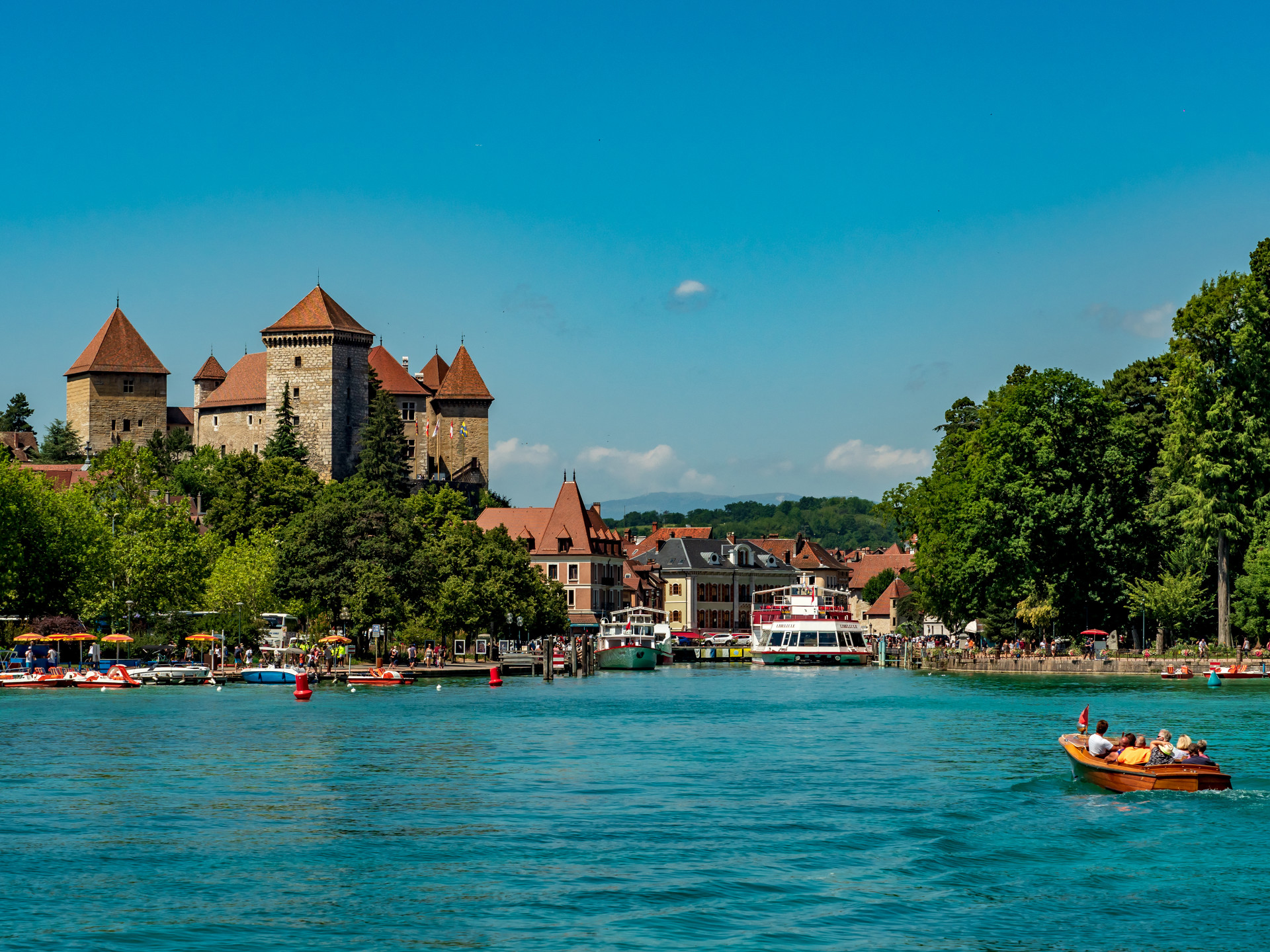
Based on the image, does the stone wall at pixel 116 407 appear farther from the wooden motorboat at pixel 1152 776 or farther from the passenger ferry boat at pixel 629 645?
the wooden motorboat at pixel 1152 776

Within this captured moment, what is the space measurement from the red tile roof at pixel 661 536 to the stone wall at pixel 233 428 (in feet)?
125

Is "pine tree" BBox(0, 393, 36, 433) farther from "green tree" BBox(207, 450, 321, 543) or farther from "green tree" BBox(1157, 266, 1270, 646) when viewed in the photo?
"green tree" BBox(1157, 266, 1270, 646)

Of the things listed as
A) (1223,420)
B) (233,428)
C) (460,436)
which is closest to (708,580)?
(460,436)

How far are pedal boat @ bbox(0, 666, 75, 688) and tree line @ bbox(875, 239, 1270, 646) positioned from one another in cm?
4094

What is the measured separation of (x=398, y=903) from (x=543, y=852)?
3.96 meters

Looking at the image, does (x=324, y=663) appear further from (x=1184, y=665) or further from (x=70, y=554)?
(x=1184, y=665)

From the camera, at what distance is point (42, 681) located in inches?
2494

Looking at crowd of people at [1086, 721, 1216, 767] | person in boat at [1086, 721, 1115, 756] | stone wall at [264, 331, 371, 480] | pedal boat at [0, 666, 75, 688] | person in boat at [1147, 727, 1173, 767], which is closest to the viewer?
crowd of people at [1086, 721, 1216, 767]

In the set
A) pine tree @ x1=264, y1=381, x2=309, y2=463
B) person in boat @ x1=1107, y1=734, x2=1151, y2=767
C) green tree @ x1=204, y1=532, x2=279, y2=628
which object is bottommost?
person in boat @ x1=1107, y1=734, x2=1151, y2=767

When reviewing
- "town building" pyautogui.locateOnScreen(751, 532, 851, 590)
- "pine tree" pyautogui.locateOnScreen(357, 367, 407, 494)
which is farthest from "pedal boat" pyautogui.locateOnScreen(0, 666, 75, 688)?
"town building" pyautogui.locateOnScreen(751, 532, 851, 590)

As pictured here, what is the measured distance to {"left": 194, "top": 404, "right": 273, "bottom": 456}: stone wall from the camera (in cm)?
15300

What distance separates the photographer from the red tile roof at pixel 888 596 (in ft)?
521

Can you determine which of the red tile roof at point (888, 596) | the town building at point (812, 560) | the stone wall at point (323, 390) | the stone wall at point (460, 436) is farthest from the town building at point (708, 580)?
the stone wall at point (323, 390)

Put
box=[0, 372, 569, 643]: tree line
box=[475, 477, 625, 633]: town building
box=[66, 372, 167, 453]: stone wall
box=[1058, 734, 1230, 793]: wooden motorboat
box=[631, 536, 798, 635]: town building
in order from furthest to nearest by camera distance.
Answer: box=[66, 372, 167, 453]: stone wall, box=[631, 536, 798, 635]: town building, box=[475, 477, 625, 633]: town building, box=[0, 372, 569, 643]: tree line, box=[1058, 734, 1230, 793]: wooden motorboat
